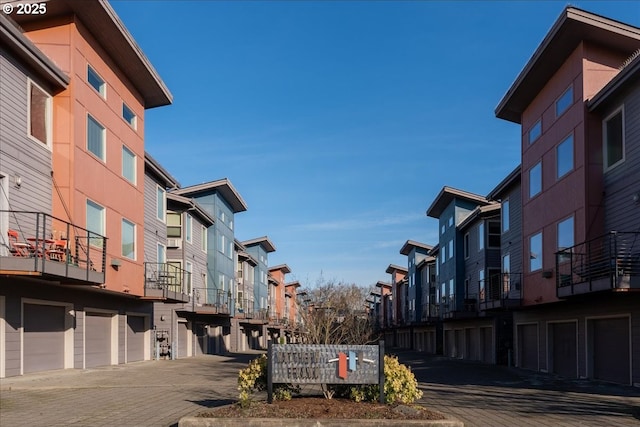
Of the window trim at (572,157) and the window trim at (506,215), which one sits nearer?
the window trim at (572,157)

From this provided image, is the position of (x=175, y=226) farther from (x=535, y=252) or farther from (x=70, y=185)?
(x=535, y=252)

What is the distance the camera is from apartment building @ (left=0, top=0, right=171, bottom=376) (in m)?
16.8

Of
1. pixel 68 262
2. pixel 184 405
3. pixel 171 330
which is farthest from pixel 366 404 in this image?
pixel 171 330

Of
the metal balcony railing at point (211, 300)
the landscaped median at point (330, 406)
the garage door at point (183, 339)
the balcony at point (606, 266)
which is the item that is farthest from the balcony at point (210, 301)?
the landscaped median at point (330, 406)

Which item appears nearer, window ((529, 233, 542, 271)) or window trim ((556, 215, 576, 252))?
window trim ((556, 215, 576, 252))

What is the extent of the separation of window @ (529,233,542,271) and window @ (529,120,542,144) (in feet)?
12.6

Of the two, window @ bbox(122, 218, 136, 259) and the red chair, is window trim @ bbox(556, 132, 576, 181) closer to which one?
window @ bbox(122, 218, 136, 259)

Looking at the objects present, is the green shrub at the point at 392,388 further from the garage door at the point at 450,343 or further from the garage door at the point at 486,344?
Answer: the garage door at the point at 450,343

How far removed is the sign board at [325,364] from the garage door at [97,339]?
13925 millimetres

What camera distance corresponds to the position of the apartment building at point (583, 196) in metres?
18.0

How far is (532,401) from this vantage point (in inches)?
575

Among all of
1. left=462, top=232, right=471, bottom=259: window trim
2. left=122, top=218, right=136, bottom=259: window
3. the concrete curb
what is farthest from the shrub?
left=462, top=232, right=471, bottom=259: window trim

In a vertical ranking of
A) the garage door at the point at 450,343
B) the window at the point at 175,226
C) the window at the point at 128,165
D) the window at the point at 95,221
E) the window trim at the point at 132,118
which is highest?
the window trim at the point at 132,118

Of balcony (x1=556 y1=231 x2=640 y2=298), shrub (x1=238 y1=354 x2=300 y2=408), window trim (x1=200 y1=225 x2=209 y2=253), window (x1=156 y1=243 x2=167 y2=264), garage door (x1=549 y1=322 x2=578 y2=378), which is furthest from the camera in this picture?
window trim (x1=200 y1=225 x2=209 y2=253)
